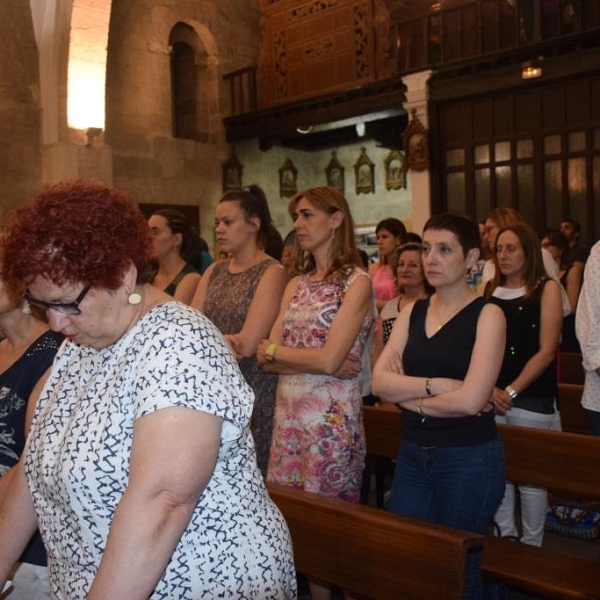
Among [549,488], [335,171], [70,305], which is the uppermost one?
[335,171]

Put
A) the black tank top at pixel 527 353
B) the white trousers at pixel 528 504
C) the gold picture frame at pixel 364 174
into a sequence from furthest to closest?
the gold picture frame at pixel 364 174 → the black tank top at pixel 527 353 → the white trousers at pixel 528 504

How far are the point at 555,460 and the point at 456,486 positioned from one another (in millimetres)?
816

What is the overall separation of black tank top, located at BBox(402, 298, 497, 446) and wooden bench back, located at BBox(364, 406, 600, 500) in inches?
23.6

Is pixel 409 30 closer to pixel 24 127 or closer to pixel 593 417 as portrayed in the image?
pixel 24 127

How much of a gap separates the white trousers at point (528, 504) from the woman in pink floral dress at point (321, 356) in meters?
1.05

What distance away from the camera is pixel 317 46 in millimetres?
13273

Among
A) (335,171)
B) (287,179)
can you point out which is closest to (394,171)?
(335,171)

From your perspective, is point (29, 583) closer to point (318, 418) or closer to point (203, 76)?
point (318, 418)

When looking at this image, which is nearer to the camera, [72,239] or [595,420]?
[72,239]

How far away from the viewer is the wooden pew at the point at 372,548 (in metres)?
2.26

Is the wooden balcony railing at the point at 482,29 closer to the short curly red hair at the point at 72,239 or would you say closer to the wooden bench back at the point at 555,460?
the wooden bench back at the point at 555,460

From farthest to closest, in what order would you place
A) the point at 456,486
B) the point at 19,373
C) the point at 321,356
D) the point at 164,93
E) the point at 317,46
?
the point at 164,93 → the point at 317,46 → the point at 321,356 → the point at 456,486 → the point at 19,373

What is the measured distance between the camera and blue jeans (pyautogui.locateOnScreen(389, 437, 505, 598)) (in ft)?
8.83

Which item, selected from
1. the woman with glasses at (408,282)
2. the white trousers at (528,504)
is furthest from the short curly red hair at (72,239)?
the woman with glasses at (408,282)
